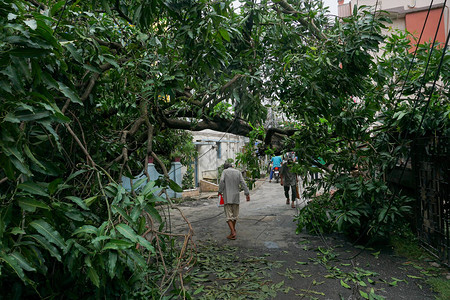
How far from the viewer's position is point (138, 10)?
10.7 ft

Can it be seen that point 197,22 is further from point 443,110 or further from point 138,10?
point 443,110

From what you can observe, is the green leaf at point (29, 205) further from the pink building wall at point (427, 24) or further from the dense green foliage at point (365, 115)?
the pink building wall at point (427, 24)

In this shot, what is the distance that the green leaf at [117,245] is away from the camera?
2085 mm

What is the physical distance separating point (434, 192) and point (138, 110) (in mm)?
5378

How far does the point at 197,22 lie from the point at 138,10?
63 centimetres

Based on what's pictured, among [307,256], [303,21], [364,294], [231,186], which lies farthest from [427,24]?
[364,294]

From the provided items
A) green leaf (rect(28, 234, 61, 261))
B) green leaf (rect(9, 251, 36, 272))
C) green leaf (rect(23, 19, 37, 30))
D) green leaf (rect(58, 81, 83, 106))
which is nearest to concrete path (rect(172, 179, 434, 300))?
green leaf (rect(28, 234, 61, 261))

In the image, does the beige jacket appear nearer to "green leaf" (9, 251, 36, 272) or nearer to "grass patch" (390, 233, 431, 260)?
"grass patch" (390, 233, 431, 260)

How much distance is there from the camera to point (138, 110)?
5109mm

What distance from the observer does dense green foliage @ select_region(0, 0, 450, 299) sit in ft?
6.77

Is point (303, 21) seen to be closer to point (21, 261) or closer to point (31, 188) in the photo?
point (31, 188)

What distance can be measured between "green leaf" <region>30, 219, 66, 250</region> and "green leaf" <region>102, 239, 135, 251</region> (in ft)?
0.91

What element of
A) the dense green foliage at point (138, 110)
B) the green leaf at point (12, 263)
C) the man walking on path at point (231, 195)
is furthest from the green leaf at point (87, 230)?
the man walking on path at point (231, 195)

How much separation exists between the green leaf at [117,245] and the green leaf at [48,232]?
277 mm
